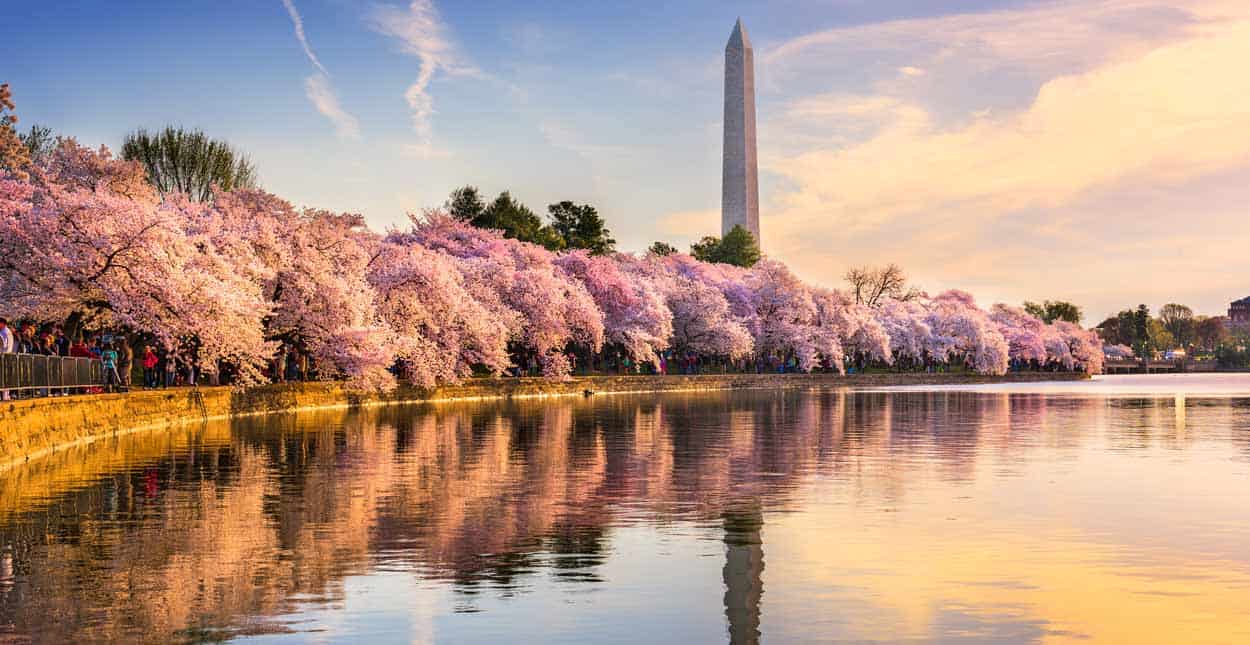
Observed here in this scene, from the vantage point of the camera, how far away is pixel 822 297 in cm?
12850

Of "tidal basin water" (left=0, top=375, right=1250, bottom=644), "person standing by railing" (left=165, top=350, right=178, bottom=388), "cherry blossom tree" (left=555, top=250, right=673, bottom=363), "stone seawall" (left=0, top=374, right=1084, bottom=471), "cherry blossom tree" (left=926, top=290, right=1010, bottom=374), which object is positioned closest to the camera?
"tidal basin water" (left=0, top=375, right=1250, bottom=644)

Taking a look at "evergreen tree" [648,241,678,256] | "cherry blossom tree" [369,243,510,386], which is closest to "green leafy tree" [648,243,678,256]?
"evergreen tree" [648,241,678,256]

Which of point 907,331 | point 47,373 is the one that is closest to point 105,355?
point 47,373

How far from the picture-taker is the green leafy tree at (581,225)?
14062 centimetres

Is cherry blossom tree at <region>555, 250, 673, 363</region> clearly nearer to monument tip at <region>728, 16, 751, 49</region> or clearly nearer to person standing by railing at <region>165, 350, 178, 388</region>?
monument tip at <region>728, 16, 751, 49</region>

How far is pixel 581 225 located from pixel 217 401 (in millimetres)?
89723

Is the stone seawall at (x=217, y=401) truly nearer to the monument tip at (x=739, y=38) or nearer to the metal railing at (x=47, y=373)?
the metal railing at (x=47, y=373)

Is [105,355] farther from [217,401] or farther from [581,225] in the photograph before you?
[581,225]

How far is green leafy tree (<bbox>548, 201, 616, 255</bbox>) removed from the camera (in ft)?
461

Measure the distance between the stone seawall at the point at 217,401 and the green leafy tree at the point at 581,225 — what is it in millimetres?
31910

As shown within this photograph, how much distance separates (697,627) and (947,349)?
141 metres

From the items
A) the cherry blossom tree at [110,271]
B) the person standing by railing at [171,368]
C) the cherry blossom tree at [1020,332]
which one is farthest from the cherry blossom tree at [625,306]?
the cherry blossom tree at [1020,332]

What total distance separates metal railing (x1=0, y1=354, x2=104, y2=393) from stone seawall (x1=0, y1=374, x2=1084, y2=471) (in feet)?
1.66

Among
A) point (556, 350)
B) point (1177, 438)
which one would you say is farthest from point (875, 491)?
point (556, 350)
